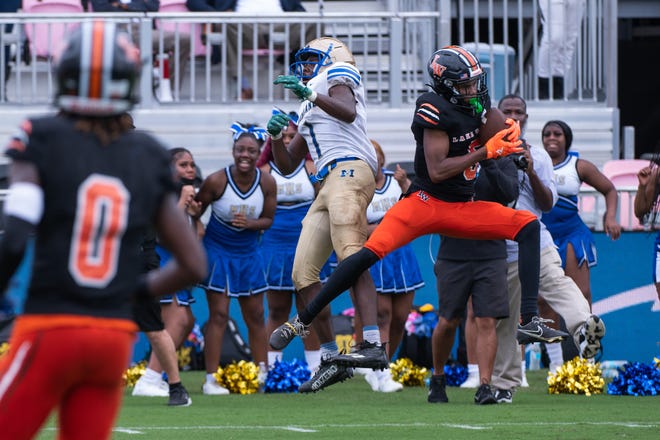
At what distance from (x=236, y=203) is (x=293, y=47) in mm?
4638

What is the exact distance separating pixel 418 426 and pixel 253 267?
11.7 ft

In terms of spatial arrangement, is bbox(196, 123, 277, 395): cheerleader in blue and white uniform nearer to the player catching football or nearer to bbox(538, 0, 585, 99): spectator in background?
the player catching football

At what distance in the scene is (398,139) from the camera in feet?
48.3

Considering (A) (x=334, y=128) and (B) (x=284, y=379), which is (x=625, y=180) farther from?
(A) (x=334, y=128)

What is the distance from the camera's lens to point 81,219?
3842 mm

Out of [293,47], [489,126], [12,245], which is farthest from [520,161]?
[293,47]

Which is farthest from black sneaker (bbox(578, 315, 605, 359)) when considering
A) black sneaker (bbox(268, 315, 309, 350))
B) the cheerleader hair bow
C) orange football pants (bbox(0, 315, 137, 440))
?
orange football pants (bbox(0, 315, 137, 440))

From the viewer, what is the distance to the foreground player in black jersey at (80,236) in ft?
12.4

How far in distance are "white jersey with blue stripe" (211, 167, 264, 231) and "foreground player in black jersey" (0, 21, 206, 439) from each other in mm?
7150

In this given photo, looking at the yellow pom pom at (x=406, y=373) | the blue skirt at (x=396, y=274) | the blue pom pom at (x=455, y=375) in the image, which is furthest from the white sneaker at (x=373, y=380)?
the blue skirt at (x=396, y=274)

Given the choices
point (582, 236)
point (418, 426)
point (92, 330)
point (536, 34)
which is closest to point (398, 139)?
point (536, 34)

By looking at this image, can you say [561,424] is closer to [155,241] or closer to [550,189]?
[550,189]

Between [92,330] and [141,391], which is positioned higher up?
[92,330]

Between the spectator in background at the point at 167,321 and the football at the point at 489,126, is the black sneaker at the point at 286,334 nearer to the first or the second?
the spectator in background at the point at 167,321
